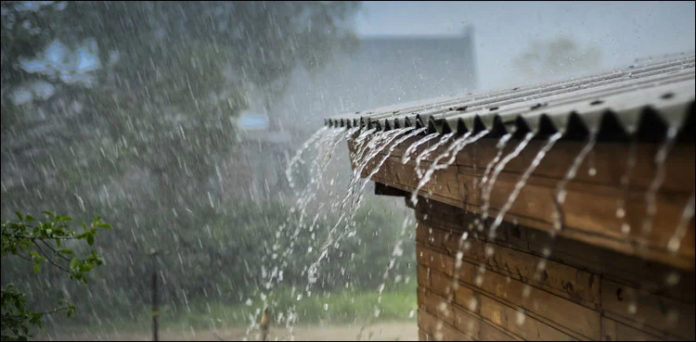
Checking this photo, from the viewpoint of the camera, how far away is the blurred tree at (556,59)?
29766 mm

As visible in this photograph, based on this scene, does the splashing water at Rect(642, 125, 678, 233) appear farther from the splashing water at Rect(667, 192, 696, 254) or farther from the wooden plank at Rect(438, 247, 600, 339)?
the wooden plank at Rect(438, 247, 600, 339)

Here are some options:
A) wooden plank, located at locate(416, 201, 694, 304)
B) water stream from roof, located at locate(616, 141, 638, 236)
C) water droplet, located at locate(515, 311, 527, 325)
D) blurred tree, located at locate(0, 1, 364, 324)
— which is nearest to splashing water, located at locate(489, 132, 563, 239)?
water stream from roof, located at locate(616, 141, 638, 236)

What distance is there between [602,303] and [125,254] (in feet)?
58.2

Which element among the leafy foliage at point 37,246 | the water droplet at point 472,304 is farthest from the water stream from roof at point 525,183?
the leafy foliage at point 37,246

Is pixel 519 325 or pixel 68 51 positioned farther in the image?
pixel 68 51

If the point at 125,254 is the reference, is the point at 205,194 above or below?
above

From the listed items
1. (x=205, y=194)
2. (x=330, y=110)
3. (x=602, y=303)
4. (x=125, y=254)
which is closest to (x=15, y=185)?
(x=125, y=254)

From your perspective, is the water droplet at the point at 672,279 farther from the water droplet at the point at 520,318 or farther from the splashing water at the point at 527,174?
the water droplet at the point at 520,318

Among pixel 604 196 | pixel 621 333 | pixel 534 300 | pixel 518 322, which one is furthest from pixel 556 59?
pixel 604 196

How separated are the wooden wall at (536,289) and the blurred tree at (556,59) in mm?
26708

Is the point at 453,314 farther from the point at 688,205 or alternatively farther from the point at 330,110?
the point at 330,110

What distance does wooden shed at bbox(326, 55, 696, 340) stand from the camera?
1.35m

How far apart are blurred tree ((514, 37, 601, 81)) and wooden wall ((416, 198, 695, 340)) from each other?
87.6 ft

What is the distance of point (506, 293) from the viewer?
8.72 feet
